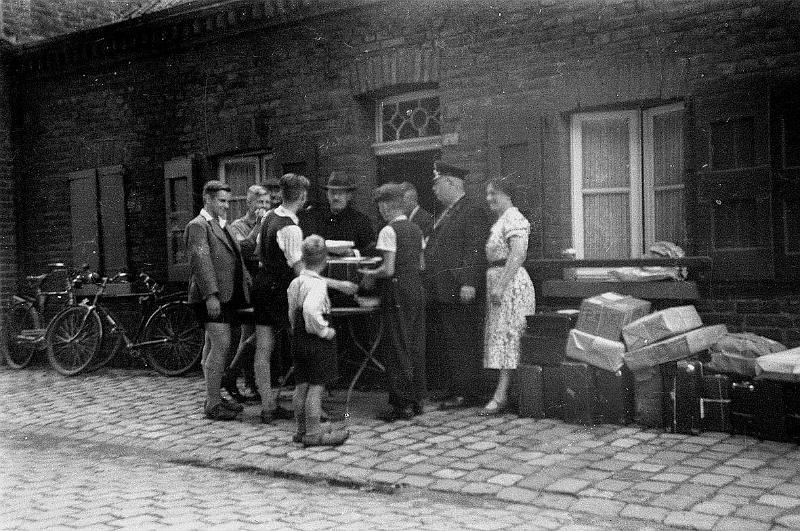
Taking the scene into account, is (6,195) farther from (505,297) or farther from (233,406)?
(505,297)

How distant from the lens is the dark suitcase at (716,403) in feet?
21.3

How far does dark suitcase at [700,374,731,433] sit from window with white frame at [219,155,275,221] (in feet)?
19.6

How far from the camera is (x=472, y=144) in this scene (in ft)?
28.8

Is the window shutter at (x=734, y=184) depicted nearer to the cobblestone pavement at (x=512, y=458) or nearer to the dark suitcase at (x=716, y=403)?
the dark suitcase at (x=716, y=403)

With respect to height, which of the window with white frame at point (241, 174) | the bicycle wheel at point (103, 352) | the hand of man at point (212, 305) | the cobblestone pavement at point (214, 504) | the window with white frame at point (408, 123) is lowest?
the cobblestone pavement at point (214, 504)

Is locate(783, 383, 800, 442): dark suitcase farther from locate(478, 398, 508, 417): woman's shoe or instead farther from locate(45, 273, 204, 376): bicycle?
locate(45, 273, 204, 376): bicycle

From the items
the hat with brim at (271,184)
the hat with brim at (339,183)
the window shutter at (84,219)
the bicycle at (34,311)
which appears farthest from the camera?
the window shutter at (84,219)

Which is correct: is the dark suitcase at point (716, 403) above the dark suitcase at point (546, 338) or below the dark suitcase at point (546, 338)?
below

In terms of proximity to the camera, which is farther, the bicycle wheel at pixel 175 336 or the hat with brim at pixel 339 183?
the bicycle wheel at pixel 175 336

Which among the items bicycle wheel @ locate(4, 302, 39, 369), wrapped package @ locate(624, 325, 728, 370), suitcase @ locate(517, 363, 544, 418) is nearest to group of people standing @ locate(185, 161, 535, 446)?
suitcase @ locate(517, 363, 544, 418)

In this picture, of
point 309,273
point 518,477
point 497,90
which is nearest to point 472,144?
point 497,90

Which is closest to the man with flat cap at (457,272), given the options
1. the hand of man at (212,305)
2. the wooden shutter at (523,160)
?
the wooden shutter at (523,160)

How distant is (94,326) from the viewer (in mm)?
10992

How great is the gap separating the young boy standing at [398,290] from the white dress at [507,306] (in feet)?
2.33
